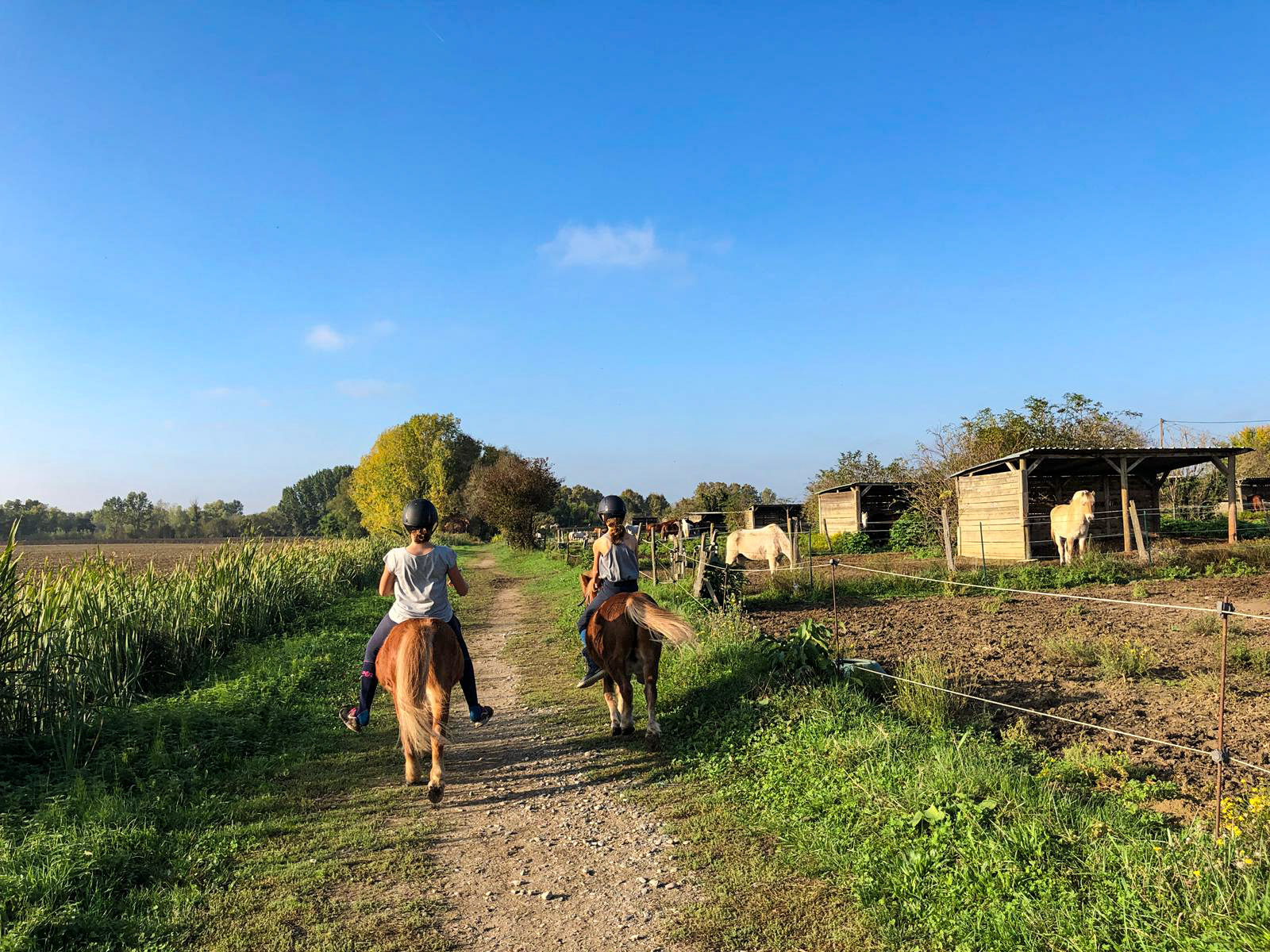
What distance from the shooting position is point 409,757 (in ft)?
16.5

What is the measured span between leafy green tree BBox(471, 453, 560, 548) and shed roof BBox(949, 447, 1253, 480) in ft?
73.8

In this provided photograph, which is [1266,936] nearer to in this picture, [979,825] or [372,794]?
[979,825]

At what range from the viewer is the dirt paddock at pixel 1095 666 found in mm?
5863

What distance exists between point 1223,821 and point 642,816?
3.33 meters

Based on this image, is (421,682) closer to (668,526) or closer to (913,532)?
(668,526)

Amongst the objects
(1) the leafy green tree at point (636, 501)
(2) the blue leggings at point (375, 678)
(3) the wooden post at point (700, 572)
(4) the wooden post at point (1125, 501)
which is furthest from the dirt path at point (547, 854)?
(1) the leafy green tree at point (636, 501)

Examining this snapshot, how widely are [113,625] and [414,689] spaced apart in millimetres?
4839

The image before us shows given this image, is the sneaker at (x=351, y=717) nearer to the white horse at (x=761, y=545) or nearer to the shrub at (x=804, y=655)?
the shrub at (x=804, y=655)

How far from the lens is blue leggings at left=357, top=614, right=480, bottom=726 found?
17.8 ft

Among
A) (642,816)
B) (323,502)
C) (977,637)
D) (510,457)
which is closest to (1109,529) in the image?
(977,637)

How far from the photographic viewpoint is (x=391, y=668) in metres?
5.11

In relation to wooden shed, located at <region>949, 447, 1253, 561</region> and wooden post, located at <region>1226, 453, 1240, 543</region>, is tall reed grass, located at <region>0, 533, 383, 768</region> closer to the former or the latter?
wooden shed, located at <region>949, 447, 1253, 561</region>

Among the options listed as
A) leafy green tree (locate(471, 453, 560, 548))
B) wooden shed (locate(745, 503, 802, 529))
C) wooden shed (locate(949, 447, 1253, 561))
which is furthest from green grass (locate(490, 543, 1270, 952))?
leafy green tree (locate(471, 453, 560, 548))

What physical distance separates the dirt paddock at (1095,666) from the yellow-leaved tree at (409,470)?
47.6 meters
